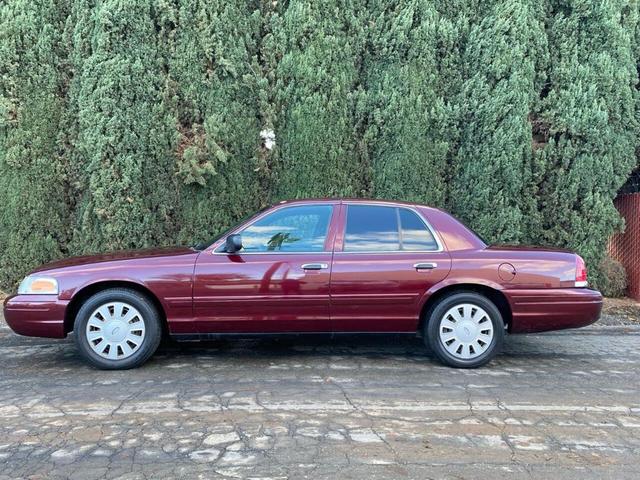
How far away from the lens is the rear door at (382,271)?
16.1 ft

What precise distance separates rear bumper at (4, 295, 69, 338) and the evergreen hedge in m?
2.93

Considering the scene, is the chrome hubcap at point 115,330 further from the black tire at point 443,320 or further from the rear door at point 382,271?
the black tire at point 443,320

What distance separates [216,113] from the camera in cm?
781

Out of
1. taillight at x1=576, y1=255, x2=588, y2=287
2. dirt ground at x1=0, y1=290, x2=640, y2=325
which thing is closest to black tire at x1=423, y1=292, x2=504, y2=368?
taillight at x1=576, y1=255, x2=588, y2=287

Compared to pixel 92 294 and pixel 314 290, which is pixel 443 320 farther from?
pixel 92 294

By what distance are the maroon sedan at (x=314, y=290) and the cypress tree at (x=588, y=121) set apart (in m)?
3.28

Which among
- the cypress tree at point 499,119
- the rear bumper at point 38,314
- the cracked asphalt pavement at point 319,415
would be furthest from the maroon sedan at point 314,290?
the cypress tree at point 499,119

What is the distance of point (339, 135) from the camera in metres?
7.95

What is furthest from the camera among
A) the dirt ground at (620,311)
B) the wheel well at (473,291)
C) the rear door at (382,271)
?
the dirt ground at (620,311)

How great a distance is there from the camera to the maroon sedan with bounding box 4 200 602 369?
4855 millimetres

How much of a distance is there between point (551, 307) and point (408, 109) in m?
3.96

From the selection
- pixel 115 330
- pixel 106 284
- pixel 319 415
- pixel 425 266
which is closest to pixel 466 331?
pixel 425 266

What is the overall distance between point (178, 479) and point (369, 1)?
7232 mm

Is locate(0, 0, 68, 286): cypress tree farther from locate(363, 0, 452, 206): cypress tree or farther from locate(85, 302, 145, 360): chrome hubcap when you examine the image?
locate(363, 0, 452, 206): cypress tree
